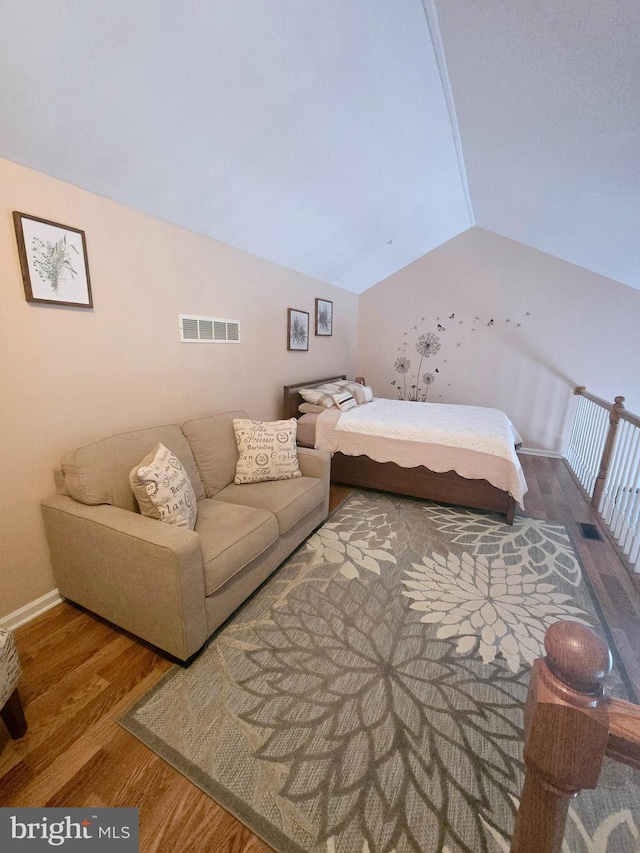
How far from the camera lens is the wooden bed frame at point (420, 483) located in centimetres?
303

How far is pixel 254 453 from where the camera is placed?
2.60 m

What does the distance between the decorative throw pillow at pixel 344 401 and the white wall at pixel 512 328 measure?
1.91m

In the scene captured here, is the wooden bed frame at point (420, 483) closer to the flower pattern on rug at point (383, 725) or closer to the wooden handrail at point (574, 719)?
the flower pattern on rug at point (383, 725)

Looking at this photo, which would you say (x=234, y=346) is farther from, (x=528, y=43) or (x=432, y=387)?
(x=432, y=387)

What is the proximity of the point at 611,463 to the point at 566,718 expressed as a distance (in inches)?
139

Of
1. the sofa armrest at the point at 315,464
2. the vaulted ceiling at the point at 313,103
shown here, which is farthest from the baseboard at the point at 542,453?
the sofa armrest at the point at 315,464

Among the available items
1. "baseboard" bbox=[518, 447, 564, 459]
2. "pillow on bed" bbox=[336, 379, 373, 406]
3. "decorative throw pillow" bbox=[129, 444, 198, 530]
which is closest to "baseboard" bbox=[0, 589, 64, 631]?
"decorative throw pillow" bbox=[129, 444, 198, 530]

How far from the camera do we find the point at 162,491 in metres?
1.76

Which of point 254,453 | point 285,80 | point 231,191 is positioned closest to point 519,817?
point 254,453

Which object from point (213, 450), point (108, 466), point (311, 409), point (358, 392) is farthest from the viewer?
point (358, 392)

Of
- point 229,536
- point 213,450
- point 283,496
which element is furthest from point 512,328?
point 229,536

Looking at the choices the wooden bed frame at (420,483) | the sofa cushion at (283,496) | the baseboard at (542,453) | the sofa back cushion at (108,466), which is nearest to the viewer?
the sofa back cushion at (108,466)

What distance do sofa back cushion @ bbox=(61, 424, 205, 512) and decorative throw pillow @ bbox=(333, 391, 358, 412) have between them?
71.3 inches

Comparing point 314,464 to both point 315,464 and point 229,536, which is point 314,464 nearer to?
point 315,464
